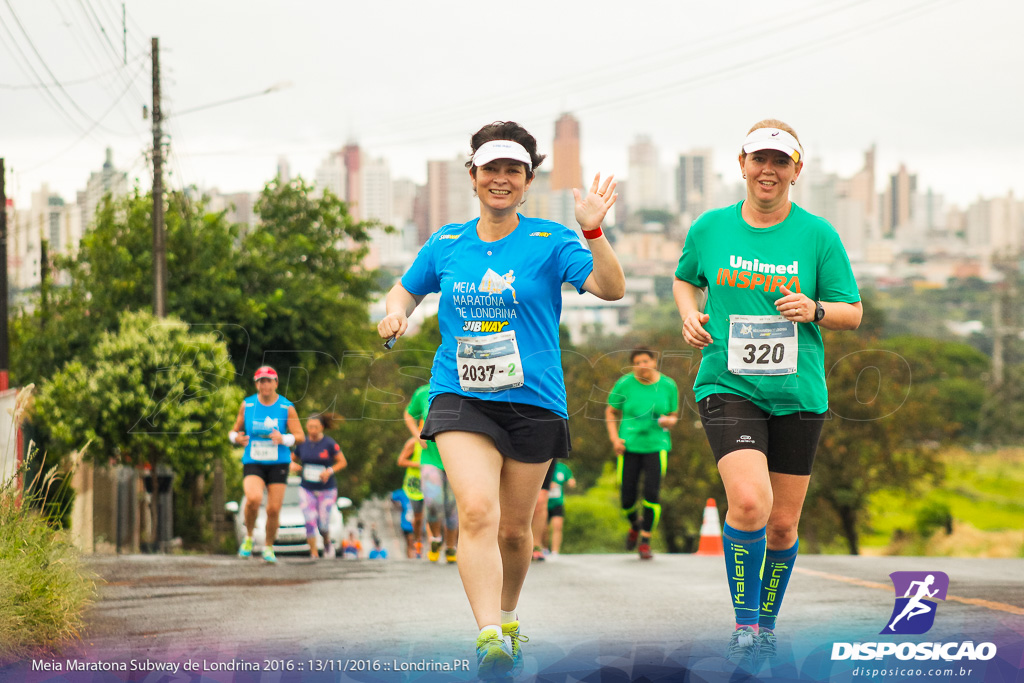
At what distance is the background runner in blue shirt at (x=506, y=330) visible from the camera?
16.7 ft

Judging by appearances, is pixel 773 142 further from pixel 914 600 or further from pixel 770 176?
pixel 914 600

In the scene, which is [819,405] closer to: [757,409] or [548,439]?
[757,409]

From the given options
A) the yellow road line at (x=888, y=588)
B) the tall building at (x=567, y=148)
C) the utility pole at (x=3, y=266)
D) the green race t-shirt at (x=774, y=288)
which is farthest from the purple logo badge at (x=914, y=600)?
the tall building at (x=567, y=148)

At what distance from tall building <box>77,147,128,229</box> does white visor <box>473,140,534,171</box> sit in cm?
2926

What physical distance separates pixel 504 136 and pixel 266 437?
22.5 feet

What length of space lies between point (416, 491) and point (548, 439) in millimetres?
8217

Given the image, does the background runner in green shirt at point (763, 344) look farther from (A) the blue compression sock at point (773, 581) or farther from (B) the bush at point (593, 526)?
(B) the bush at point (593, 526)

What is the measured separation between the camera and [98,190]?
33562 millimetres

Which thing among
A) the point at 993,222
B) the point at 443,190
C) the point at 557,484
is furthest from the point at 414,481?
the point at 993,222

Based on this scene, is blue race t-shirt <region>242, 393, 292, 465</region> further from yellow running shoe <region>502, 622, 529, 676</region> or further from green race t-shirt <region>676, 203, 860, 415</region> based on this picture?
green race t-shirt <region>676, 203, 860, 415</region>

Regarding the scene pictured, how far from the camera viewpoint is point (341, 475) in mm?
54688

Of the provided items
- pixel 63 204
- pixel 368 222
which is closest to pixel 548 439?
pixel 63 204

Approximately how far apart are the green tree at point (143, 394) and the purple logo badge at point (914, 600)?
12.7 meters

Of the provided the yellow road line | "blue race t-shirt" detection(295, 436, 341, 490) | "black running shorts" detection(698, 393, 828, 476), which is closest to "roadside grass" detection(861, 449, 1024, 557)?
"blue race t-shirt" detection(295, 436, 341, 490)
